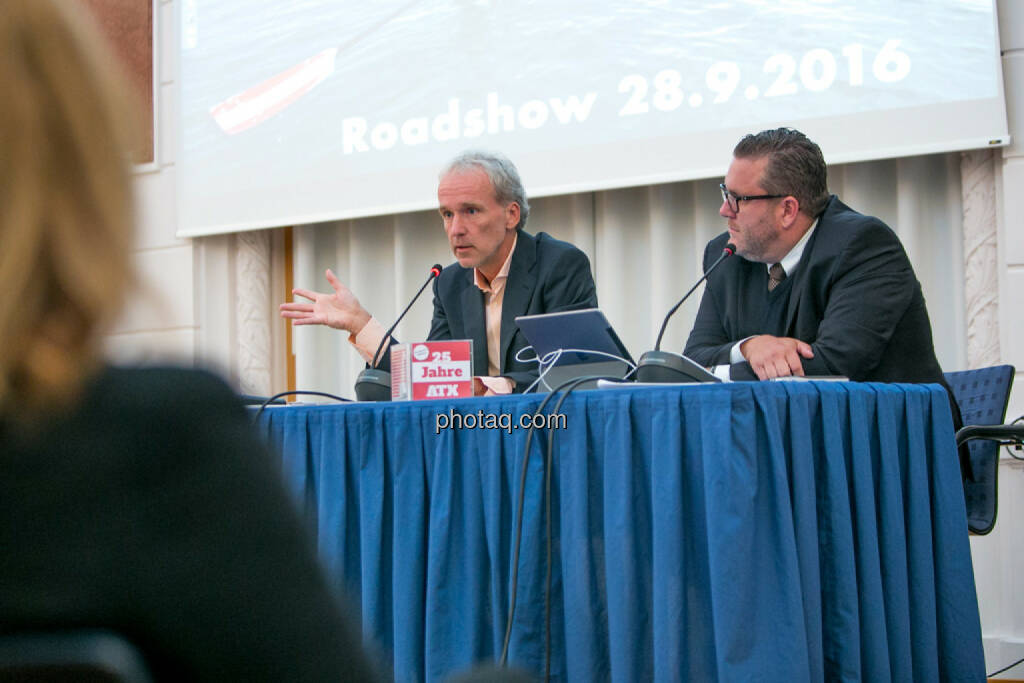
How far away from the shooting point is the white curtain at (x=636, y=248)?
3.19 meters

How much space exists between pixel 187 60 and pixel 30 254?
167 inches

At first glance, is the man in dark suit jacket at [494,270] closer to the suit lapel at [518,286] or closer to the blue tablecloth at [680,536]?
the suit lapel at [518,286]

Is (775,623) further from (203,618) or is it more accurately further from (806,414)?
(203,618)

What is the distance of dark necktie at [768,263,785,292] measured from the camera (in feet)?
7.57

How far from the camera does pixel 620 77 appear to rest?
3.45 meters

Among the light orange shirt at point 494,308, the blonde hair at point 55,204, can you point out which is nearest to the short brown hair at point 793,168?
the light orange shirt at point 494,308

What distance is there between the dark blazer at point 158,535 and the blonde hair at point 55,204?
0.07ft

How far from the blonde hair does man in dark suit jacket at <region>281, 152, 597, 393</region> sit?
2.03m

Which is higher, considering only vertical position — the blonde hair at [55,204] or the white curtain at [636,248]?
the white curtain at [636,248]

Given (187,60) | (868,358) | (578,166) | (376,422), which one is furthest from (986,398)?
(187,60)

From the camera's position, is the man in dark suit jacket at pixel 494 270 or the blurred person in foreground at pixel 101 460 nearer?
the blurred person in foreground at pixel 101 460

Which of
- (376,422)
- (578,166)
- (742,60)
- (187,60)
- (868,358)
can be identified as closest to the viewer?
(376,422)

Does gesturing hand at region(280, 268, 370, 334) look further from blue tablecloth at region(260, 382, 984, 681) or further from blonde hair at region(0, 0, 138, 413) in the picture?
blonde hair at region(0, 0, 138, 413)

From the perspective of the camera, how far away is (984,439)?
206 cm
